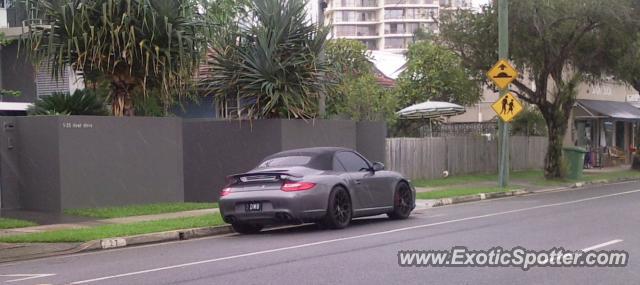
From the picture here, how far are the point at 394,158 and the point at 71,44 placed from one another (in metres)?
12.2

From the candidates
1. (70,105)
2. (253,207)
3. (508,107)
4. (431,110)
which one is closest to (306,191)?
(253,207)

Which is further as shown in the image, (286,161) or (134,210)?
(134,210)

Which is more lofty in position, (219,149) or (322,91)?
(322,91)

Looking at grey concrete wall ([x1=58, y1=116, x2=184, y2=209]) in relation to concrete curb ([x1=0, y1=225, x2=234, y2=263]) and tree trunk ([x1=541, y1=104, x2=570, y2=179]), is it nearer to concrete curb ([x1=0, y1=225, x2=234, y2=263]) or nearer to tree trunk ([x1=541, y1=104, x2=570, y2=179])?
concrete curb ([x1=0, y1=225, x2=234, y2=263])

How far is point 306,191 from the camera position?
12664mm

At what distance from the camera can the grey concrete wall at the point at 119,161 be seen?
16.0m

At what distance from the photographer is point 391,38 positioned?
116500 millimetres

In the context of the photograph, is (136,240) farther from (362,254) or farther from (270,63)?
(270,63)

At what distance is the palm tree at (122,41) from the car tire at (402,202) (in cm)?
595

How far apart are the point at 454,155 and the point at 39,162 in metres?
17.3

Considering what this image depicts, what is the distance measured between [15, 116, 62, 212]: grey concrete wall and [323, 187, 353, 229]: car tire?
246 inches

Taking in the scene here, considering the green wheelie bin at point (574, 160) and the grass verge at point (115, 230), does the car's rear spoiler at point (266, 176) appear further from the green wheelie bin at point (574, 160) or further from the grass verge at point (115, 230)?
the green wheelie bin at point (574, 160)

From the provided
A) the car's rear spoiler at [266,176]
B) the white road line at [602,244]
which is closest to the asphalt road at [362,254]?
the white road line at [602,244]

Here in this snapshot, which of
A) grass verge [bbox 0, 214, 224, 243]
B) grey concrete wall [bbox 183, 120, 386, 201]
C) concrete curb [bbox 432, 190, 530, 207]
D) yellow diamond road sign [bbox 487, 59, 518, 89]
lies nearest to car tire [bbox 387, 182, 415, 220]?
grass verge [bbox 0, 214, 224, 243]
